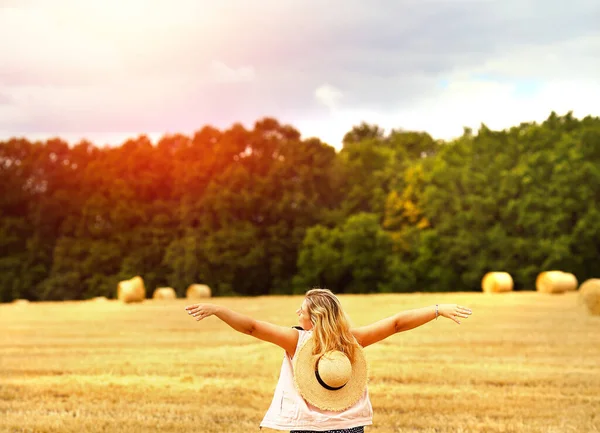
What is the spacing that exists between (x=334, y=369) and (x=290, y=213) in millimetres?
40455

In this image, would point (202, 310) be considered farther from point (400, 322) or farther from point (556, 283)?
point (556, 283)

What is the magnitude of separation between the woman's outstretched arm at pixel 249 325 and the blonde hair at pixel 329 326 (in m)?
0.20

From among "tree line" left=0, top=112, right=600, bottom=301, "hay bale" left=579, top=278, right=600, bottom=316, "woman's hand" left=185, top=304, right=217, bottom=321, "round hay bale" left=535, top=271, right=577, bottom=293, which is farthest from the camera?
"tree line" left=0, top=112, right=600, bottom=301

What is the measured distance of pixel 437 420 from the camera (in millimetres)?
8742

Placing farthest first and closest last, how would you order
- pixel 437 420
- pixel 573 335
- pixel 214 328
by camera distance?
pixel 214 328
pixel 573 335
pixel 437 420

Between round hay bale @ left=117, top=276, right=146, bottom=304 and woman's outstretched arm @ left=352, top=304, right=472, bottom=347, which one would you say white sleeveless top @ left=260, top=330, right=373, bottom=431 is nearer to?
woman's outstretched arm @ left=352, top=304, right=472, bottom=347

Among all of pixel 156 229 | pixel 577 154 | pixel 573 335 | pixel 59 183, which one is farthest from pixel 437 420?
pixel 59 183

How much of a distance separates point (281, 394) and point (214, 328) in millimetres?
14235

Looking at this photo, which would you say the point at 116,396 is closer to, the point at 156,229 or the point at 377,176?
the point at 156,229

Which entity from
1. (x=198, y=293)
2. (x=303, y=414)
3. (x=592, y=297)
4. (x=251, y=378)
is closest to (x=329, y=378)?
(x=303, y=414)

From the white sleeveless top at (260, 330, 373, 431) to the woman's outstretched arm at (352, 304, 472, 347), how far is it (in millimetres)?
342

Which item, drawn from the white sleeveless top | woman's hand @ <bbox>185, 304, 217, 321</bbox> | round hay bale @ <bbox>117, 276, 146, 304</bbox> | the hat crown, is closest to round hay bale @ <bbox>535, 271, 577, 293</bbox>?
round hay bale @ <bbox>117, 276, 146, 304</bbox>

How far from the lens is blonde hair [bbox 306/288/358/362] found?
5.27 m

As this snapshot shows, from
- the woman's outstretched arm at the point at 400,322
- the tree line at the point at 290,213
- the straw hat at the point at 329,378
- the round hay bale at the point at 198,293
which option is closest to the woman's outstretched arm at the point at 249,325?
the straw hat at the point at 329,378
